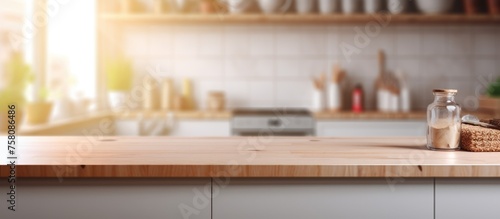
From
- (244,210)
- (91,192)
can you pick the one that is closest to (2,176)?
(91,192)

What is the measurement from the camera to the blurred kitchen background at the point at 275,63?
3.84 meters

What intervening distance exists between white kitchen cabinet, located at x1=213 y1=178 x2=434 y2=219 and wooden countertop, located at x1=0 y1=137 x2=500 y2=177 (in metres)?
0.05

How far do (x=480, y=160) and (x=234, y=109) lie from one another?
2.91m

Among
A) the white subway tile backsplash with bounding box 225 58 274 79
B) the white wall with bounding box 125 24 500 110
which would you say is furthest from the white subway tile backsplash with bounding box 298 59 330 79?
the white subway tile backsplash with bounding box 225 58 274 79

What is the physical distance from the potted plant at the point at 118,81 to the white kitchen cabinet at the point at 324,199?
282 cm

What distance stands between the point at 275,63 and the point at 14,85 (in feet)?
6.93

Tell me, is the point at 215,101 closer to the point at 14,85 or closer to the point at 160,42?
the point at 160,42

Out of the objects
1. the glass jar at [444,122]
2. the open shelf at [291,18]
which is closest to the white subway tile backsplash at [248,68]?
the open shelf at [291,18]

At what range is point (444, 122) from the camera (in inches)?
63.9

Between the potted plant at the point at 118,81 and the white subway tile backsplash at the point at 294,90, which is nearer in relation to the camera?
the potted plant at the point at 118,81

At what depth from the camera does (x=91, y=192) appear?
4.66 feet

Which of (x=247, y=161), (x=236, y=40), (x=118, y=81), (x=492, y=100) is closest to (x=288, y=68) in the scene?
(x=236, y=40)

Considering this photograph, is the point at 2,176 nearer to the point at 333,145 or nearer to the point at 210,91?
the point at 333,145

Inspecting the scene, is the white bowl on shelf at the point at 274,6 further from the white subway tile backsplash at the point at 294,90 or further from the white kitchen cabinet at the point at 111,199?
the white kitchen cabinet at the point at 111,199
